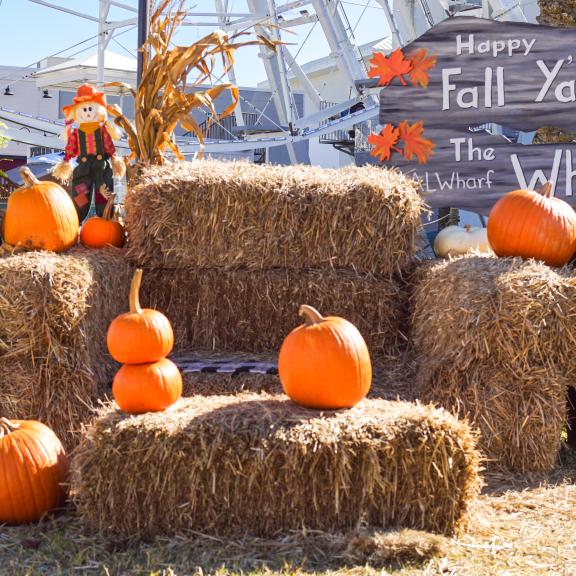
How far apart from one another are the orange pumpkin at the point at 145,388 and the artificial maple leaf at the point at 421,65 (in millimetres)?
2879

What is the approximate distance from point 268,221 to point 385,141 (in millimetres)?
1354

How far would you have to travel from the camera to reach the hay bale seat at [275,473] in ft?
8.55

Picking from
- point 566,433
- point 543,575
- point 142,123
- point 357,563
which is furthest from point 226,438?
point 142,123

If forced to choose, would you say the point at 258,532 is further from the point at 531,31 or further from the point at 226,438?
the point at 531,31

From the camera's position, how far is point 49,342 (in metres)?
3.39

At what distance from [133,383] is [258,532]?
727mm

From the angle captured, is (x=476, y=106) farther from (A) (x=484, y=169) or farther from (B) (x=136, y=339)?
(B) (x=136, y=339)

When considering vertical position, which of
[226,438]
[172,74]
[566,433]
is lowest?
[566,433]

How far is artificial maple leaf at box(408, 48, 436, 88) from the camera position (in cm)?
500

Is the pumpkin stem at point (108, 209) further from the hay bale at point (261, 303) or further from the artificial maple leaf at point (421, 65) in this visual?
the artificial maple leaf at point (421, 65)

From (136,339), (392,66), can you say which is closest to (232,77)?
(392,66)

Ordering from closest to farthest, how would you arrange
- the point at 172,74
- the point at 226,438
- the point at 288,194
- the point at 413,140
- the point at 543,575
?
the point at 543,575 → the point at 226,438 → the point at 288,194 → the point at 172,74 → the point at 413,140

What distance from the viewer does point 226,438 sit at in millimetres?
2627

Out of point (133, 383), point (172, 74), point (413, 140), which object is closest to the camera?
point (133, 383)
